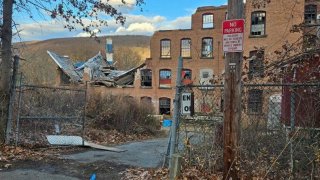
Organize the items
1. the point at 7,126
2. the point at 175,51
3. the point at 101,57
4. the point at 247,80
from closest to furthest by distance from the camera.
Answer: the point at 247,80
the point at 7,126
the point at 175,51
the point at 101,57

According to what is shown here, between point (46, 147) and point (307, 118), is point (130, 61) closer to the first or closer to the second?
point (46, 147)

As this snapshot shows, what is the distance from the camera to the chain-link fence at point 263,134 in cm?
704

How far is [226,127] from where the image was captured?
6590 millimetres

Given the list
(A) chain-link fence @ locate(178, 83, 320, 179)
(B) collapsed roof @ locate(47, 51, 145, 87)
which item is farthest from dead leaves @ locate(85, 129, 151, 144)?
(B) collapsed roof @ locate(47, 51, 145, 87)

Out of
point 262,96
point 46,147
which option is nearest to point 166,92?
point 46,147

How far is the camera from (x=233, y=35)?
6508 mm

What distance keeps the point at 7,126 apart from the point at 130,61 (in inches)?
2866

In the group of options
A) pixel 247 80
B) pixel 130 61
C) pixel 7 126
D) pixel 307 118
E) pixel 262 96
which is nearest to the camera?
pixel 307 118

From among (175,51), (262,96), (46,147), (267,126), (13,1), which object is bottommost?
(46,147)

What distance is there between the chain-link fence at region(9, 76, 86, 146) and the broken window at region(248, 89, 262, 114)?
6.43 metres

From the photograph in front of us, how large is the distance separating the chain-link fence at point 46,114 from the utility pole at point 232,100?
720 centimetres

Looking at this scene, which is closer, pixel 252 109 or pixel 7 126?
pixel 252 109

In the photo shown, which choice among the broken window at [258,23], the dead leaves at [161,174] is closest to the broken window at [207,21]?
the broken window at [258,23]

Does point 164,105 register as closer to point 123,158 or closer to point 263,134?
point 123,158
